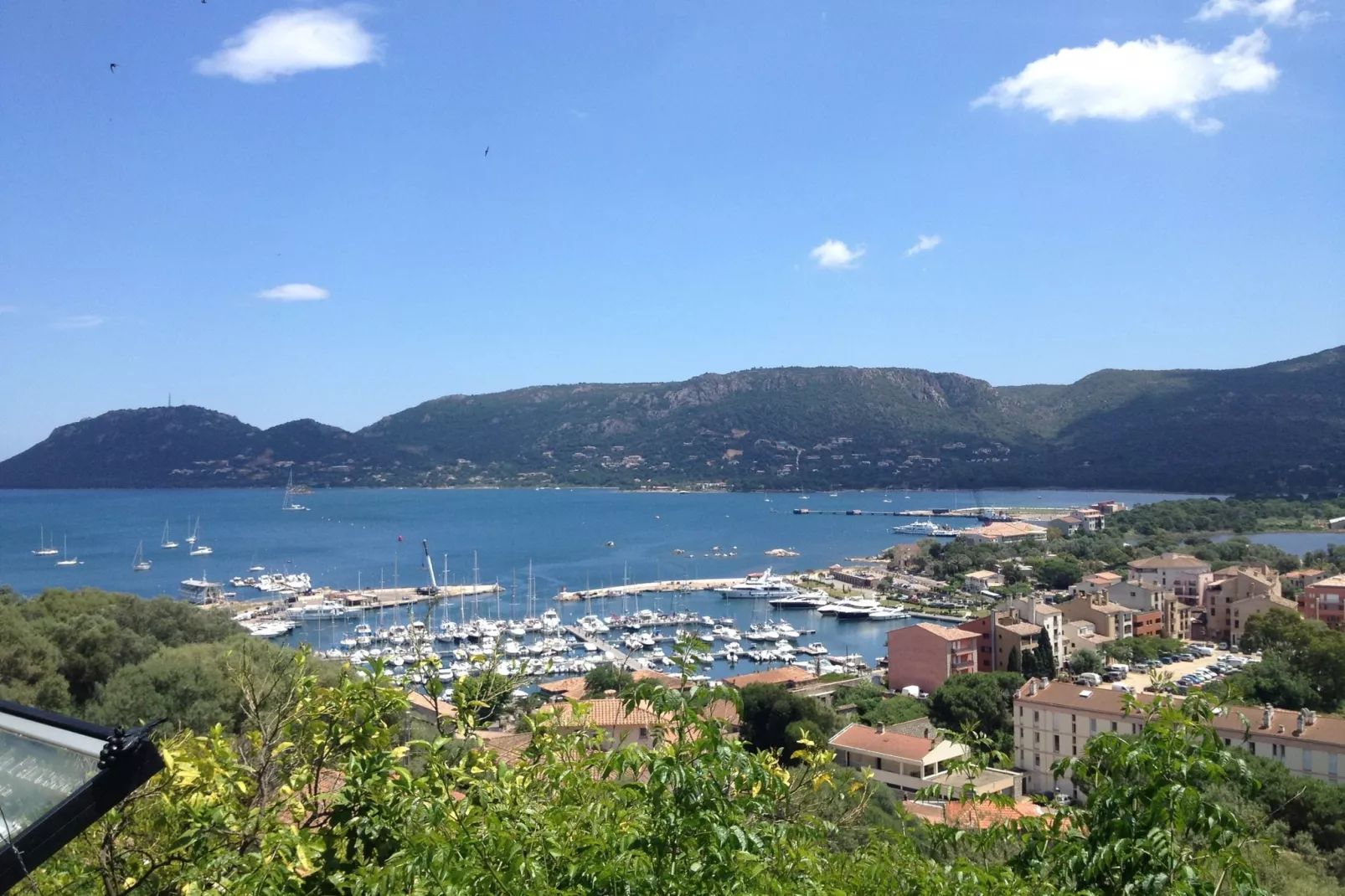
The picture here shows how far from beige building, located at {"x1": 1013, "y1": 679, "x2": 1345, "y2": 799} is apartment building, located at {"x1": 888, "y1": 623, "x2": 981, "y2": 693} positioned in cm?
420

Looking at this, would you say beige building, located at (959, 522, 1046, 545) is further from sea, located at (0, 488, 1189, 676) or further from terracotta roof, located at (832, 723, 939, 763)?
terracotta roof, located at (832, 723, 939, 763)

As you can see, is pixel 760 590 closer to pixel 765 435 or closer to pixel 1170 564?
pixel 1170 564

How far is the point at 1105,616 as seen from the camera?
2473cm

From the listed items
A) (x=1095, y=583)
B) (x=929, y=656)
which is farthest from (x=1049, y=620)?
(x=1095, y=583)

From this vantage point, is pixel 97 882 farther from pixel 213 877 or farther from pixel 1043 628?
pixel 1043 628

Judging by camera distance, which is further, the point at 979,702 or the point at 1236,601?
the point at 1236,601

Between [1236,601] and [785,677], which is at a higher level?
[1236,601]

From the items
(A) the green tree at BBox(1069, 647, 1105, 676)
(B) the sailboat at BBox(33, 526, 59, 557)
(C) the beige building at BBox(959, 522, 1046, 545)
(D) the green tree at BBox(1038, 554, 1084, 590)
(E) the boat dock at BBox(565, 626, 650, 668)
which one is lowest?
(E) the boat dock at BBox(565, 626, 650, 668)

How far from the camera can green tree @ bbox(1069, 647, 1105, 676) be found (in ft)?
70.9

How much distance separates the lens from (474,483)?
99.3 metres

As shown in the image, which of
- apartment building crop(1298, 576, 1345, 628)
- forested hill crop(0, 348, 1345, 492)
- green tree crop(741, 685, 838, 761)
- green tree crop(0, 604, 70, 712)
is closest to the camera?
green tree crop(0, 604, 70, 712)

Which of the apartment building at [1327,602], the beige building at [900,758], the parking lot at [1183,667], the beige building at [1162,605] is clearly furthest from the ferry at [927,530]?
the beige building at [900,758]

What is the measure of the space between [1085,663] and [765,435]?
259 feet

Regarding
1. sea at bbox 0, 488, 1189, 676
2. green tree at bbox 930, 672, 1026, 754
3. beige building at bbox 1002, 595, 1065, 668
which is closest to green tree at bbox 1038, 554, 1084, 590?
sea at bbox 0, 488, 1189, 676
